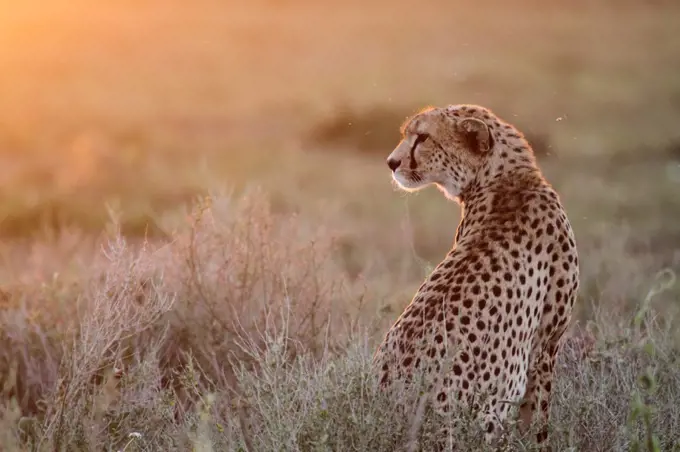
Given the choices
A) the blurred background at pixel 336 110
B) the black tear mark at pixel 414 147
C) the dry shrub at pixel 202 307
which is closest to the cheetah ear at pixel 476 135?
the black tear mark at pixel 414 147

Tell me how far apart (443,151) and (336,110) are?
384 inches

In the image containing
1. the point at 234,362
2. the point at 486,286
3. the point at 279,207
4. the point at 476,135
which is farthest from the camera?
the point at 279,207

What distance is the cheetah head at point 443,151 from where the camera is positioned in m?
4.01

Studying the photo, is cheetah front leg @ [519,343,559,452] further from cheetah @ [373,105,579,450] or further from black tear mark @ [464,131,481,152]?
black tear mark @ [464,131,481,152]

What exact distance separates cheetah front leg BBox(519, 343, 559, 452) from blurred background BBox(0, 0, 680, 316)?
749 millimetres

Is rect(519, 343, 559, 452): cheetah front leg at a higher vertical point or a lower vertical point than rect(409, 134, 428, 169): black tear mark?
lower

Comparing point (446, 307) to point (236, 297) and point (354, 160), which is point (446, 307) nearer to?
point (236, 297)

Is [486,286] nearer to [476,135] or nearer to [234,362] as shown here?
[476,135]

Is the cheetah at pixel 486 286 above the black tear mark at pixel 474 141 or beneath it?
beneath

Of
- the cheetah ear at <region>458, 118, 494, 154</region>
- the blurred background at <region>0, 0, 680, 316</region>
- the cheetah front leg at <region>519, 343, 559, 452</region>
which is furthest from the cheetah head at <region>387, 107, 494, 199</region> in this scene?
the cheetah front leg at <region>519, 343, 559, 452</region>

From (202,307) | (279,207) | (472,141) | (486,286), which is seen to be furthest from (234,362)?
(279,207)

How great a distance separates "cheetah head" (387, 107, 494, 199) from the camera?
401 centimetres

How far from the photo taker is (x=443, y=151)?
13.3 ft

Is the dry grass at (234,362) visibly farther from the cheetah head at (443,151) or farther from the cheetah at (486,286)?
the cheetah head at (443,151)
